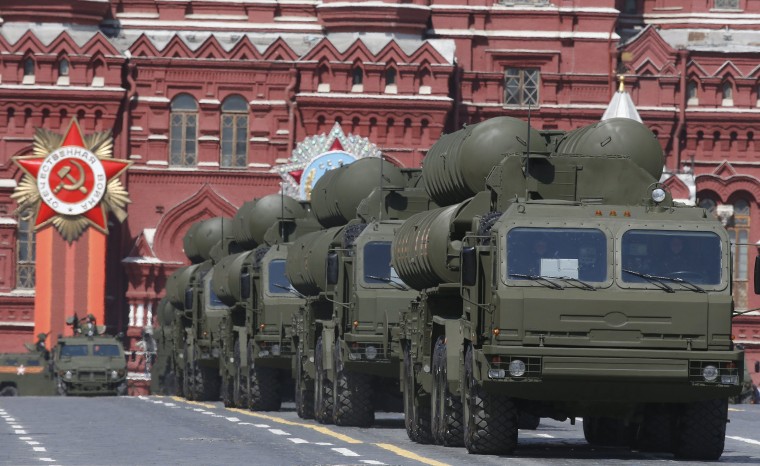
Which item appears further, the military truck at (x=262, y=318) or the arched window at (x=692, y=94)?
the arched window at (x=692, y=94)

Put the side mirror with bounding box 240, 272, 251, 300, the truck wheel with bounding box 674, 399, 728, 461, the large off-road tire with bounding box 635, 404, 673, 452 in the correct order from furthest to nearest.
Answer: the side mirror with bounding box 240, 272, 251, 300 < the large off-road tire with bounding box 635, 404, 673, 452 < the truck wheel with bounding box 674, 399, 728, 461

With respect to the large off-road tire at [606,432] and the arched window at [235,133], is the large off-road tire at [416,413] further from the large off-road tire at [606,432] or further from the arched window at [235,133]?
the arched window at [235,133]

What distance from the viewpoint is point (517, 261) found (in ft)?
71.4

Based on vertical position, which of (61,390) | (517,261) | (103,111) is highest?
(103,111)

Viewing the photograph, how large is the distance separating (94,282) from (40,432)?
42.7 metres

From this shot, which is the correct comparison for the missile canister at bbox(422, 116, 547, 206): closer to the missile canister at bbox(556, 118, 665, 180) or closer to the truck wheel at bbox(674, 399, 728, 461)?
the missile canister at bbox(556, 118, 665, 180)

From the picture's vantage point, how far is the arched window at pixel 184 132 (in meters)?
73.9

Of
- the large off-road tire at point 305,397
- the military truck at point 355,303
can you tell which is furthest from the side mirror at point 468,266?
the large off-road tire at point 305,397

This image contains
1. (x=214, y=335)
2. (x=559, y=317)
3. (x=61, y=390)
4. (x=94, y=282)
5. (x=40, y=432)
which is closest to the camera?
(x=559, y=317)

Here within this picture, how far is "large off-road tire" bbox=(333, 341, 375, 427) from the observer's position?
101 ft

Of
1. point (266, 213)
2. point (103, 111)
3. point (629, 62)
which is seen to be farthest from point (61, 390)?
point (629, 62)

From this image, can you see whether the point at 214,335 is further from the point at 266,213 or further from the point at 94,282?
the point at 94,282

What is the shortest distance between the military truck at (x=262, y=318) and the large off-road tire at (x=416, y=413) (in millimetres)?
10421

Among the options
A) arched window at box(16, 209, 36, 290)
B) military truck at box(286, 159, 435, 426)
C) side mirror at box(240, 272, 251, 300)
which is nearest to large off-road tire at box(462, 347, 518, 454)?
military truck at box(286, 159, 435, 426)
